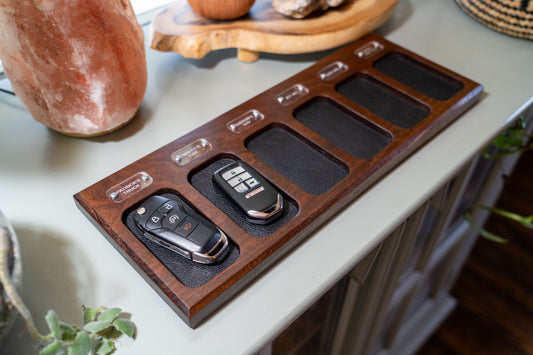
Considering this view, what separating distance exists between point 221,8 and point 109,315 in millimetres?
470

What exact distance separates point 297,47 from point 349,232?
12.5 inches

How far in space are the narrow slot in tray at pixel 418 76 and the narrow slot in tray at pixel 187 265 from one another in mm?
391

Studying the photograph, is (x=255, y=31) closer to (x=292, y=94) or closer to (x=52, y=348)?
(x=292, y=94)

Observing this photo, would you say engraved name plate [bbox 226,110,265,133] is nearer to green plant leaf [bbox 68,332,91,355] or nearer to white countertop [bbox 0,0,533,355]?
white countertop [bbox 0,0,533,355]

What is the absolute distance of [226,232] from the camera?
0.46 metres

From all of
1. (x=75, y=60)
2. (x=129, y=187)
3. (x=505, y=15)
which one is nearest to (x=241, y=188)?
(x=129, y=187)

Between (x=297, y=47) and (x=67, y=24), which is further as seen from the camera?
(x=297, y=47)

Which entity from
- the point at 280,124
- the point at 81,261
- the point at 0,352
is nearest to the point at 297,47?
the point at 280,124

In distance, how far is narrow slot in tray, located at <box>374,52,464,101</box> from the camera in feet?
2.15

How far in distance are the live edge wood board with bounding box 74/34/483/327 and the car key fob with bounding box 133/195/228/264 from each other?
0.04 ft

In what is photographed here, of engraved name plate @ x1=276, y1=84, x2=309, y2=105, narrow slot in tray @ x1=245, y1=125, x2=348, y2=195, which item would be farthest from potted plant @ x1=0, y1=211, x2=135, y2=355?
engraved name plate @ x1=276, y1=84, x2=309, y2=105

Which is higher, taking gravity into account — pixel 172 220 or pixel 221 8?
pixel 221 8

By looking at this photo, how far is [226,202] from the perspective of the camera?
50 centimetres

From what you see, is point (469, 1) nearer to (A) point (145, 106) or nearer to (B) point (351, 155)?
(B) point (351, 155)
